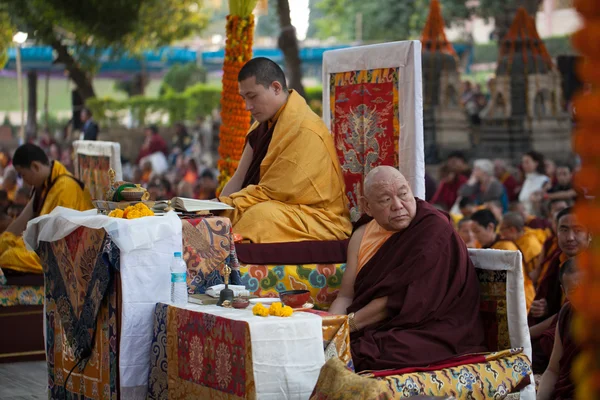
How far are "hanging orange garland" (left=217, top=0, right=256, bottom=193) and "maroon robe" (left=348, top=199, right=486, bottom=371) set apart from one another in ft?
12.5

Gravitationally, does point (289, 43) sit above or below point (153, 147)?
above

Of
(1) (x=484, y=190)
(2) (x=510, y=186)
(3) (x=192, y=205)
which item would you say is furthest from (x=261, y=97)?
(2) (x=510, y=186)

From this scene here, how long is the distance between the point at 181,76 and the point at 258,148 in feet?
73.4

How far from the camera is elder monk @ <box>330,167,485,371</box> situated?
175 inches

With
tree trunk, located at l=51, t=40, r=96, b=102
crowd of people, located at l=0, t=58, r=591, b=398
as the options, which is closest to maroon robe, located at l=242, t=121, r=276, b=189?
crowd of people, located at l=0, t=58, r=591, b=398

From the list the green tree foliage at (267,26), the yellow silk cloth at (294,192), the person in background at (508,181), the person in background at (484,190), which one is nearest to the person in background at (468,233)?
the yellow silk cloth at (294,192)

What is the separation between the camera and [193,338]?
4.28 m

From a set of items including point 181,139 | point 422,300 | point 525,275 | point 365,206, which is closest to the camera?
point 422,300

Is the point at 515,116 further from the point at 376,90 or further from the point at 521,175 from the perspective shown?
the point at 376,90

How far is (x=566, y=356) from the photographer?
467 cm

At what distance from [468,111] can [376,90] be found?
57.4 ft

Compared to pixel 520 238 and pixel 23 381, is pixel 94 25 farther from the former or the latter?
pixel 23 381

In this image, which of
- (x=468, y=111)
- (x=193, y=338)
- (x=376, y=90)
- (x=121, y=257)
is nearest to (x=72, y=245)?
(x=121, y=257)

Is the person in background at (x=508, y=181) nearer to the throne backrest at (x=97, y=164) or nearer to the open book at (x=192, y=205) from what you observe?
the throne backrest at (x=97, y=164)
